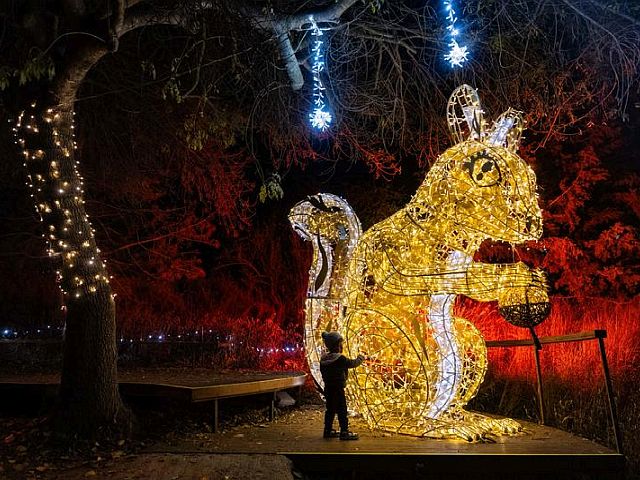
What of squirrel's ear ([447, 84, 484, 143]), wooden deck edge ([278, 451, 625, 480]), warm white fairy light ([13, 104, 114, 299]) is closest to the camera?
wooden deck edge ([278, 451, 625, 480])

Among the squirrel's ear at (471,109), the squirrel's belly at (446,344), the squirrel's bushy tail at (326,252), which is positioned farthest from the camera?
the squirrel's bushy tail at (326,252)

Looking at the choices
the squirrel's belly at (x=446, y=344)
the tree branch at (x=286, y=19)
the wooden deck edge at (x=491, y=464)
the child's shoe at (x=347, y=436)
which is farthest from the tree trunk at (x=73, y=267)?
the squirrel's belly at (x=446, y=344)

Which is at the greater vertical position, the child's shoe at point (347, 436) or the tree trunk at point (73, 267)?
the tree trunk at point (73, 267)

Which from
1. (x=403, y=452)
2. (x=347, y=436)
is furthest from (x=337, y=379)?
(x=403, y=452)

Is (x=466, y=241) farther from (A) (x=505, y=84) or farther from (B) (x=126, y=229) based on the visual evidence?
(B) (x=126, y=229)

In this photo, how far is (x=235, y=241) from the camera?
19.0 metres

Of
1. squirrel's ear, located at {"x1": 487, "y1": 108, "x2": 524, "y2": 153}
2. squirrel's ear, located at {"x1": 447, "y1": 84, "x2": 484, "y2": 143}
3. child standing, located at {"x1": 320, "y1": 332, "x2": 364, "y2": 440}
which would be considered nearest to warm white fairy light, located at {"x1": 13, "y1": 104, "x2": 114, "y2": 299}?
child standing, located at {"x1": 320, "y1": 332, "x2": 364, "y2": 440}

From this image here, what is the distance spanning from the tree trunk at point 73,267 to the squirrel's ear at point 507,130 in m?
4.19

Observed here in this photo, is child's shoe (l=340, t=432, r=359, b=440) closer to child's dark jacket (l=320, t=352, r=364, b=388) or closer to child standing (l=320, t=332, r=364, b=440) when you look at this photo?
child standing (l=320, t=332, r=364, b=440)

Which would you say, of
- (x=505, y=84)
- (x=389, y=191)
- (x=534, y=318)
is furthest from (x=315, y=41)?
(x=389, y=191)

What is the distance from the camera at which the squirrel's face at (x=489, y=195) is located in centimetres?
639

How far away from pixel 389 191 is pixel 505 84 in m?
7.59

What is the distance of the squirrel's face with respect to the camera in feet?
21.0

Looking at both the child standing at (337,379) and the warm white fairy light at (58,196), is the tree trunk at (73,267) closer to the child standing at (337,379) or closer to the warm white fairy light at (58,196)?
the warm white fairy light at (58,196)
